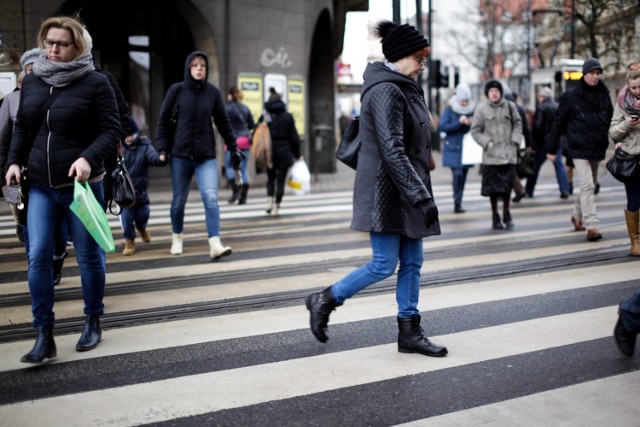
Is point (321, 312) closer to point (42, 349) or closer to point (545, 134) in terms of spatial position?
point (42, 349)

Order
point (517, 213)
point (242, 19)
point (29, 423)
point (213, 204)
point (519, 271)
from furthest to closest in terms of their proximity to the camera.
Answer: point (242, 19)
point (517, 213)
point (213, 204)
point (519, 271)
point (29, 423)

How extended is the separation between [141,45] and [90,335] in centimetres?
1515

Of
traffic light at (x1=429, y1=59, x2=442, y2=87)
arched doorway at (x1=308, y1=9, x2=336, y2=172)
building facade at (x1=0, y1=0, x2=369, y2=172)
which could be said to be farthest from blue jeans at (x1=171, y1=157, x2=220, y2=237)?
traffic light at (x1=429, y1=59, x2=442, y2=87)

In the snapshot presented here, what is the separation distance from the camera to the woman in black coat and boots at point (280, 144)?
1324 centimetres

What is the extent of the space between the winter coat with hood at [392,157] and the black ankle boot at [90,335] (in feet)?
5.66

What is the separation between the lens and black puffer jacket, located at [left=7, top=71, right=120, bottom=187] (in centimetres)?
507

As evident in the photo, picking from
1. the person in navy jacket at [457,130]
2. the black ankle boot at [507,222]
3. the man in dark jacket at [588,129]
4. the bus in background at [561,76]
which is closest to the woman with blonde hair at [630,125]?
the man in dark jacket at [588,129]

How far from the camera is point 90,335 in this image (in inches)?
212

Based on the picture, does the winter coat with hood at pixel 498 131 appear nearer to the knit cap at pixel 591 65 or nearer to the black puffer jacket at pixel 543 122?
the knit cap at pixel 591 65

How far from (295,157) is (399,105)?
8.54m

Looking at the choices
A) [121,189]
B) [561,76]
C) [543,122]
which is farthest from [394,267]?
[561,76]

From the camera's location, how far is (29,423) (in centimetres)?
404

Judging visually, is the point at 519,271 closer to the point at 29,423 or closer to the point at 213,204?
the point at 213,204

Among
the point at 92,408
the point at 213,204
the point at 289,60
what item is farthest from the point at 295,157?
the point at 92,408
